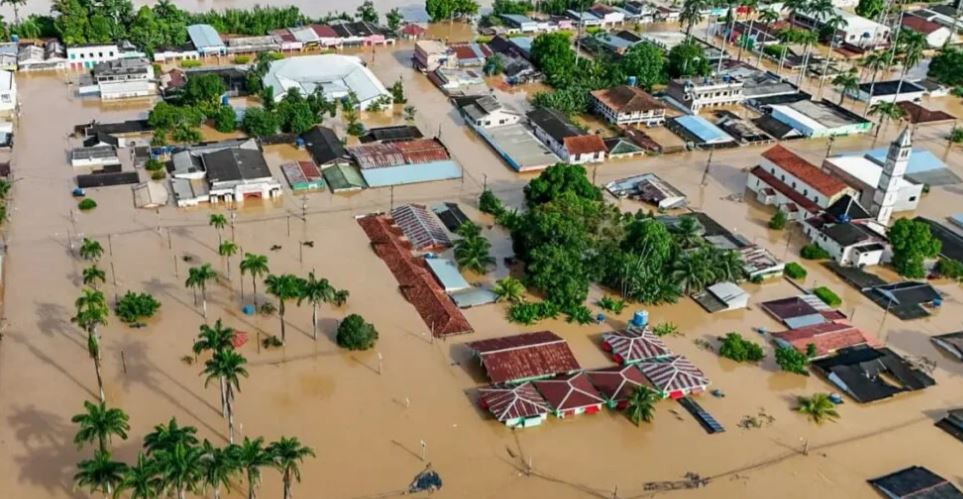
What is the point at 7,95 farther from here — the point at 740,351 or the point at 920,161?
the point at 920,161

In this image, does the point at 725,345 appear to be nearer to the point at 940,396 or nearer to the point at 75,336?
the point at 940,396

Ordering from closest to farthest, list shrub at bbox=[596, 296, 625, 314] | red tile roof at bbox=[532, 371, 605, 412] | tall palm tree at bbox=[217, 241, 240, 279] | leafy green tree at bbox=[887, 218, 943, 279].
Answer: red tile roof at bbox=[532, 371, 605, 412]
tall palm tree at bbox=[217, 241, 240, 279]
shrub at bbox=[596, 296, 625, 314]
leafy green tree at bbox=[887, 218, 943, 279]

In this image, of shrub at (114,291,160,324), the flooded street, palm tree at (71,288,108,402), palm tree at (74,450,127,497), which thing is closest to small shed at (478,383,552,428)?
the flooded street

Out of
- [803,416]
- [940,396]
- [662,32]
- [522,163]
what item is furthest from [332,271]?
[662,32]

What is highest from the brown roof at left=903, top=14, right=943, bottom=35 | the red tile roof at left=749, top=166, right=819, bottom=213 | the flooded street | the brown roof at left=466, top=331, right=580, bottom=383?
the brown roof at left=903, top=14, right=943, bottom=35

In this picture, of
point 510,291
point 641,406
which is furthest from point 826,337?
point 510,291

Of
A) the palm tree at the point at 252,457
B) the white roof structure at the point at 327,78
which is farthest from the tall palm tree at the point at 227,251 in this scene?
the white roof structure at the point at 327,78

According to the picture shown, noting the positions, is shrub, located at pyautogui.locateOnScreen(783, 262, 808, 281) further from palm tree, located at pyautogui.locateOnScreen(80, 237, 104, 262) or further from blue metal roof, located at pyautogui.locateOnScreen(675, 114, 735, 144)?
palm tree, located at pyautogui.locateOnScreen(80, 237, 104, 262)
